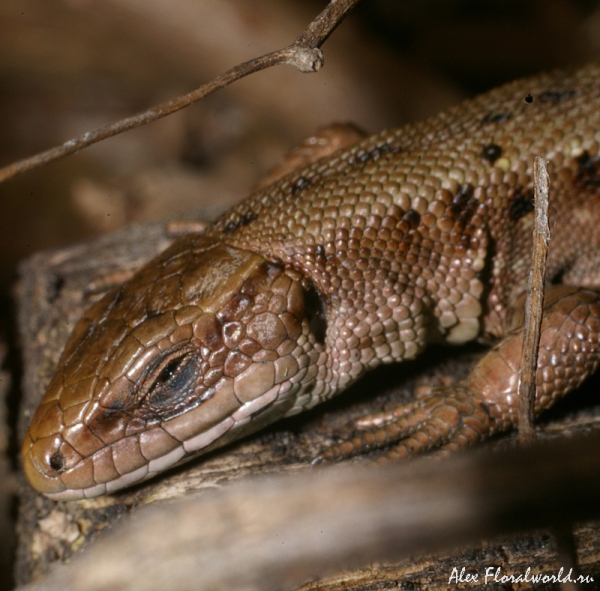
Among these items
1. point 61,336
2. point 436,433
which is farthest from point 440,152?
point 61,336

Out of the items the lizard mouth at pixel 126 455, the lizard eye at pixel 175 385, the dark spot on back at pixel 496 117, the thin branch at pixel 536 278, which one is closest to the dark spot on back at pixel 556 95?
the dark spot on back at pixel 496 117

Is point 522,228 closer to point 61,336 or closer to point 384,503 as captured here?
point 384,503

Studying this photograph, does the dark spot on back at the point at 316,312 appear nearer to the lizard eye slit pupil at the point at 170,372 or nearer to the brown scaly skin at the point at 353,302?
the brown scaly skin at the point at 353,302

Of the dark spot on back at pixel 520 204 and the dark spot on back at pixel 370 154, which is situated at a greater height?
the dark spot on back at pixel 370 154

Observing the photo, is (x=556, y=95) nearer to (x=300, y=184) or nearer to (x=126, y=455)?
(x=300, y=184)

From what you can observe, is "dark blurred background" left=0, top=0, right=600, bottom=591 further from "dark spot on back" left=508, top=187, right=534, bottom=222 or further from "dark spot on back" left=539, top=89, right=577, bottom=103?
"dark spot on back" left=508, top=187, right=534, bottom=222

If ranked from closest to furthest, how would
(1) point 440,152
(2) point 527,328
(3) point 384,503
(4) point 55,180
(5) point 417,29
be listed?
(3) point 384,503, (2) point 527,328, (1) point 440,152, (4) point 55,180, (5) point 417,29

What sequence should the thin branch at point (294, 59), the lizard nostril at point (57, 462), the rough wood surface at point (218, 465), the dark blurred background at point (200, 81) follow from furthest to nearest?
the dark blurred background at point (200, 81)
the lizard nostril at point (57, 462)
the rough wood surface at point (218, 465)
the thin branch at point (294, 59)
